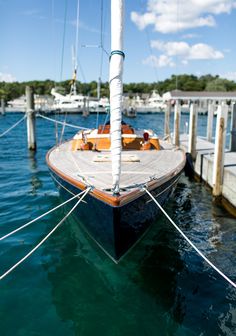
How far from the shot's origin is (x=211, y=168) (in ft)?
40.7

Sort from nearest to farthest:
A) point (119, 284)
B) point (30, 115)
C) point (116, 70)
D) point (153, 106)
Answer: point (116, 70) → point (119, 284) → point (30, 115) → point (153, 106)

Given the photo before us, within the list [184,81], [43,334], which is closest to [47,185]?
[43,334]

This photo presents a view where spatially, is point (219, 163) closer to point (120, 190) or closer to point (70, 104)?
point (120, 190)

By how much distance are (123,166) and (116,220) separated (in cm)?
315

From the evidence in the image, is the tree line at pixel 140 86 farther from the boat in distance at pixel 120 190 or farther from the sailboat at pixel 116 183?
the sailboat at pixel 116 183

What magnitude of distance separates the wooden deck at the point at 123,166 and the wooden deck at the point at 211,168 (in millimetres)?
1407

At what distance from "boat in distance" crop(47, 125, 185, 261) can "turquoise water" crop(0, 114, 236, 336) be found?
0.64 m

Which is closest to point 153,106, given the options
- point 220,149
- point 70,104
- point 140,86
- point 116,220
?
point 70,104

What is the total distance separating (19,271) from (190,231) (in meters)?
4.40

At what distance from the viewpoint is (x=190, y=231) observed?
904 centimetres

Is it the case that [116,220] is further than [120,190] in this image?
No

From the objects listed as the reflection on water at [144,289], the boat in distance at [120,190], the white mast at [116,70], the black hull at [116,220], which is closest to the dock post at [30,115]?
the boat in distance at [120,190]

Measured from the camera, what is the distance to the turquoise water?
5391 mm

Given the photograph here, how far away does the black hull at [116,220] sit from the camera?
5777 millimetres
